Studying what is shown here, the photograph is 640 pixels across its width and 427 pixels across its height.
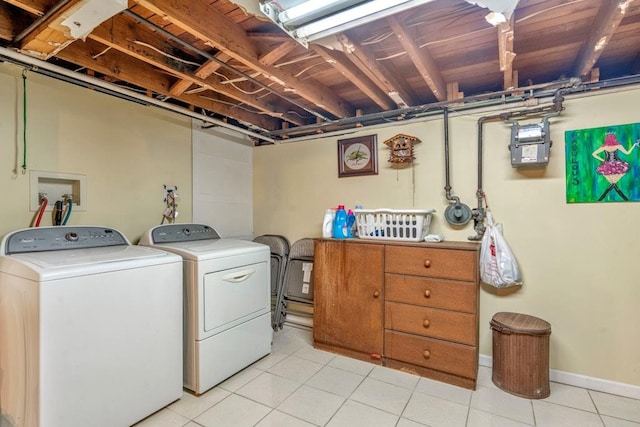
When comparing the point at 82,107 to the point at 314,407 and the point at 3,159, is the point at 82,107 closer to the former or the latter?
the point at 3,159

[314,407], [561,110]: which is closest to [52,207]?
[314,407]

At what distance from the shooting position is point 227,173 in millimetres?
3451

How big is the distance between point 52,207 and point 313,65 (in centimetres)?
207

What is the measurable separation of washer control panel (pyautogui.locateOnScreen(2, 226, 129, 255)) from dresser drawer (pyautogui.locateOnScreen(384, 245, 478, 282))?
2007mm

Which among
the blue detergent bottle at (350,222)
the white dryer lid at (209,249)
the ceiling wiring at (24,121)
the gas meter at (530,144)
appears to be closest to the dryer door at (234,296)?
the white dryer lid at (209,249)

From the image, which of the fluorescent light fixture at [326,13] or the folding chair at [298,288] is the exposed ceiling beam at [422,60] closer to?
the fluorescent light fixture at [326,13]

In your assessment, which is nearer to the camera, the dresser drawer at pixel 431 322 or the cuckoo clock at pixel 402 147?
the dresser drawer at pixel 431 322

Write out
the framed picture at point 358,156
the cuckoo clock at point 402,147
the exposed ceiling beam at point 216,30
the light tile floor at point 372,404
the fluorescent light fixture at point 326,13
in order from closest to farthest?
1. the fluorescent light fixture at point 326,13
2. the exposed ceiling beam at point 216,30
3. the light tile floor at point 372,404
4. the cuckoo clock at point 402,147
5. the framed picture at point 358,156

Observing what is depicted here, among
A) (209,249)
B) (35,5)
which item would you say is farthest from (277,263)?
(35,5)

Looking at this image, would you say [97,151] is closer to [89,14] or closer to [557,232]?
[89,14]

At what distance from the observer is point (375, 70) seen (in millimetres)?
2021

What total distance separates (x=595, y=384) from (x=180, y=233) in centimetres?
330

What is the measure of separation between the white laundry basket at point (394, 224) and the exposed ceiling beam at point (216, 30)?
1183 mm

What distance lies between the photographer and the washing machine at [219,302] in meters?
2.10
